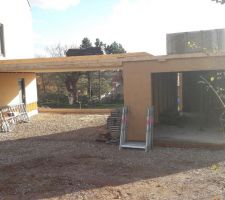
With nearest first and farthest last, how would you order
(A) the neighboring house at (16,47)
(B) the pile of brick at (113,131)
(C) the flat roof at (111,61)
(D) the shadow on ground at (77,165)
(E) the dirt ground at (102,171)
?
1. (E) the dirt ground at (102,171)
2. (D) the shadow on ground at (77,165)
3. (C) the flat roof at (111,61)
4. (B) the pile of brick at (113,131)
5. (A) the neighboring house at (16,47)

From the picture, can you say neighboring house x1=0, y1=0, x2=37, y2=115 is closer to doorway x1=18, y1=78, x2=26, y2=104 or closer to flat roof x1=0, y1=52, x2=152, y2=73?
doorway x1=18, y1=78, x2=26, y2=104

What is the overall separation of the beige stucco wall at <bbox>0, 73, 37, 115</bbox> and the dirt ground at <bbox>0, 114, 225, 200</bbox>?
6.09 m

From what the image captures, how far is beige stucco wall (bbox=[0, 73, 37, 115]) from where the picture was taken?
18656 mm

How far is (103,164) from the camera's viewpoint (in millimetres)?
9500

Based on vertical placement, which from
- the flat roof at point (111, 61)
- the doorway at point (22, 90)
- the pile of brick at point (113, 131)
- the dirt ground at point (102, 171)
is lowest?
the dirt ground at point (102, 171)

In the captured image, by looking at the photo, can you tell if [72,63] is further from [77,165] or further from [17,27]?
[17,27]

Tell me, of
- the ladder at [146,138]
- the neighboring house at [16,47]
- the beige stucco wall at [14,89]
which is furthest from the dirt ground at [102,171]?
the neighboring house at [16,47]

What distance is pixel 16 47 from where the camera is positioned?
69.1ft

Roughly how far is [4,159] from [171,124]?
26.9ft

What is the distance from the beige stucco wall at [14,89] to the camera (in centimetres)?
1866

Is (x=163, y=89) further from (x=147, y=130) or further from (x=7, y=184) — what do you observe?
(x=7, y=184)

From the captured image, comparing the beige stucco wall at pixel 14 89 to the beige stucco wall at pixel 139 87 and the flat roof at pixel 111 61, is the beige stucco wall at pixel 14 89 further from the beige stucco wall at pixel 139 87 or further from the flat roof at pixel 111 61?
the beige stucco wall at pixel 139 87

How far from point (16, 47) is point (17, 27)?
1432 mm

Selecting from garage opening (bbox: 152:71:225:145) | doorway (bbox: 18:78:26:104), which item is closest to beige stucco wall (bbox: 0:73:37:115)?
doorway (bbox: 18:78:26:104)
